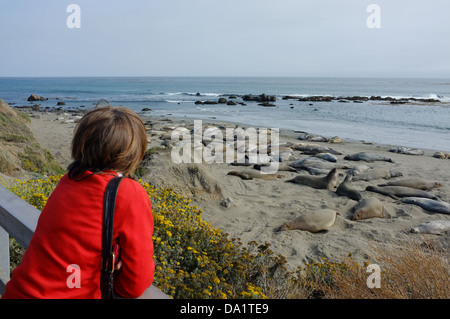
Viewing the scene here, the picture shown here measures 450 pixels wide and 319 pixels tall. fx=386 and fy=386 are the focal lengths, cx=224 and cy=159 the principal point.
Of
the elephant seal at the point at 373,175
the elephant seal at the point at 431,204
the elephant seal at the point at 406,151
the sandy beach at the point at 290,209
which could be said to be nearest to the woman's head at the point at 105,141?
the sandy beach at the point at 290,209

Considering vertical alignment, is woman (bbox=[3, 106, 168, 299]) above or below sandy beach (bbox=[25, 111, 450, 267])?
above

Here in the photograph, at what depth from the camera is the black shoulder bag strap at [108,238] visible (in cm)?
153

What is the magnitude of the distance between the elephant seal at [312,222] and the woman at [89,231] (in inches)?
180

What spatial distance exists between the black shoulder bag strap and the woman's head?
142mm

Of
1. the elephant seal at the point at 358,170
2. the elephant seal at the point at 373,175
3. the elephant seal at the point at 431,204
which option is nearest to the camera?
the elephant seal at the point at 431,204

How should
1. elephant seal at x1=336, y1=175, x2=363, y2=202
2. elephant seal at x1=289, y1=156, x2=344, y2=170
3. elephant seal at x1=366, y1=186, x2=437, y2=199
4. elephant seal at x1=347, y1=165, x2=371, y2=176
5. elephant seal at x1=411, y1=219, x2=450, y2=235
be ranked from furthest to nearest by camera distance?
elephant seal at x1=289, y1=156, x2=344, y2=170
elephant seal at x1=347, y1=165, x2=371, y2=176
elephant seal at x1=366, y1=186, x2=437, y2=199
elephant seal at x1=336, y1=175, x2=363, y2=202
elephant seal at x1=411, y1=219, x2=450, y2=235

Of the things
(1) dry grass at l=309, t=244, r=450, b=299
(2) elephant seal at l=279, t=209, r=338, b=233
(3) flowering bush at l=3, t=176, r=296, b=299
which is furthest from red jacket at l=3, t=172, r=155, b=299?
(2) elephant seal at l=279, t=209, r=338, b=233

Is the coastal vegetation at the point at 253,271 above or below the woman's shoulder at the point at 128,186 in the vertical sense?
below

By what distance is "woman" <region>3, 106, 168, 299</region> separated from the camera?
1.56 meters

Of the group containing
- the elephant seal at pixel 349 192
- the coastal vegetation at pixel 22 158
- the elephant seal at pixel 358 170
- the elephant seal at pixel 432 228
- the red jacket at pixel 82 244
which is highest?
the red jacket at pixel 82 244

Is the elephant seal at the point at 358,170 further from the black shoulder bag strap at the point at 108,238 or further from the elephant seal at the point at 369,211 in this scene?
the black shoulder bag strap at the point at 108,238

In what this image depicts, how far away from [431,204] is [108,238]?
277 inches

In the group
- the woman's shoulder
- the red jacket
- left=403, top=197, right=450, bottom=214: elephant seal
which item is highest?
the woman's shoulder

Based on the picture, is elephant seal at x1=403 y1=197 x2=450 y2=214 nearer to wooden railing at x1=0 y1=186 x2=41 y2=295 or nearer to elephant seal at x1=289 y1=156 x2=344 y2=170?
elephant seal at x1=289 y1=156 x2=344 y2=170
